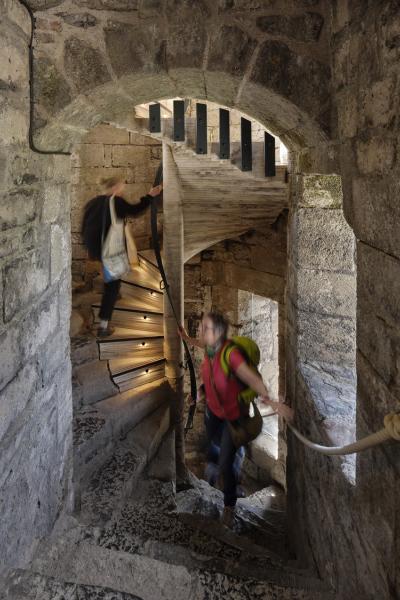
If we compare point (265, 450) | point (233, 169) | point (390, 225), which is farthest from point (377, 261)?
point (265, 450)

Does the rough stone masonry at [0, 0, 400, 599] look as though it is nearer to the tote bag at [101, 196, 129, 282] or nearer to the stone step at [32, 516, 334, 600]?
the stone step at [32, 516, 334, 600]

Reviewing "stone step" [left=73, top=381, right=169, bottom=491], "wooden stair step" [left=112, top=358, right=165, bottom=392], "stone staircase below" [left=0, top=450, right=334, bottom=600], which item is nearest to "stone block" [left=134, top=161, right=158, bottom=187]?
"wooden stair step" [left=112, top=358, right=165, bottom=392]

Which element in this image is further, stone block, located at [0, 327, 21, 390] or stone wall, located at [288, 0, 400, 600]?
stone block, located at [0, 327, 21, 390]

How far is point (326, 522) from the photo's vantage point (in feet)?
7.29

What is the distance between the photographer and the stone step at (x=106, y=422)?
334cm

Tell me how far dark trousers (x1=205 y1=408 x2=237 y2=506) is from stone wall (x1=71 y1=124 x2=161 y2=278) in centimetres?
364

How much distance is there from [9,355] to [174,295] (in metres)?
3.79

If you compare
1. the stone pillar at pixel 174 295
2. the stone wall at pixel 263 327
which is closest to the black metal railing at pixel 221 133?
the stone pillar at pixel 174 295

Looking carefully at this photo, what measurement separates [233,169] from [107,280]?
1459mm

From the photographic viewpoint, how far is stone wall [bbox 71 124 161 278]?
652cm

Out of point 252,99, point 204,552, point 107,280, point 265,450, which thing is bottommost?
point 265,450

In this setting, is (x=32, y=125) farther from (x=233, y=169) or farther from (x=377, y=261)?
(x=233, y=169)

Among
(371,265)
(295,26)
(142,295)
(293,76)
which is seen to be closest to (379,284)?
(371,265)

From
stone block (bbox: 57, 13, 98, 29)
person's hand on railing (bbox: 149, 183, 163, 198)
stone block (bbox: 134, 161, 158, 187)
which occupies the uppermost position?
stone block (bbox: 134, 161, 158, 187)
